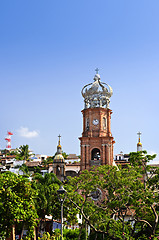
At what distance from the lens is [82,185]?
23.8 m

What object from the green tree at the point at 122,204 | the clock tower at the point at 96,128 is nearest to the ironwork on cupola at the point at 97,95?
the clock tower at the point at 96,128

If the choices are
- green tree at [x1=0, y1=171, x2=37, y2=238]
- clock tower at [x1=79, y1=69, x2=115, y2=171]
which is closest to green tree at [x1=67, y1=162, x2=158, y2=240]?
green tree at [x1=0, y1=171, x2=37, y2=238]

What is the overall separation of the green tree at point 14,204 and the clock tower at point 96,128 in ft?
51.7

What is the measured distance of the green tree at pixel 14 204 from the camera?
19281 millimetres

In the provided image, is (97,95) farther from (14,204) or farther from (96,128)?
(14,204)

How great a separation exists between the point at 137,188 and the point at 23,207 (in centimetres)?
747

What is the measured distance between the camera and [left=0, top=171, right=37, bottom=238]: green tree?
759 inches

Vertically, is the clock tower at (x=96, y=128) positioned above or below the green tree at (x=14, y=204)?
above

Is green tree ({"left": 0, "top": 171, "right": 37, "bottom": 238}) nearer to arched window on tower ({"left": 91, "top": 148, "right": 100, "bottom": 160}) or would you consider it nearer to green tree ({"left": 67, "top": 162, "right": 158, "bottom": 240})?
green tree ({"left": 67, "top": 162, "right": 158, "bottom": 240})

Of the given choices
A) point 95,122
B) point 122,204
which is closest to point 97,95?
point 95,122

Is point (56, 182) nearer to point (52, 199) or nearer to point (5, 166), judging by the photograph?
point (52, 199)

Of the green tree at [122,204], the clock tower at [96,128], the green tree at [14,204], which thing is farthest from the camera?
the clock tower at [96,128]

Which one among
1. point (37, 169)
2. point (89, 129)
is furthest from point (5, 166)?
point (89, 129)

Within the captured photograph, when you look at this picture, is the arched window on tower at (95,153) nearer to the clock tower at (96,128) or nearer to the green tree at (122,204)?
the clock tower at (96,128)
